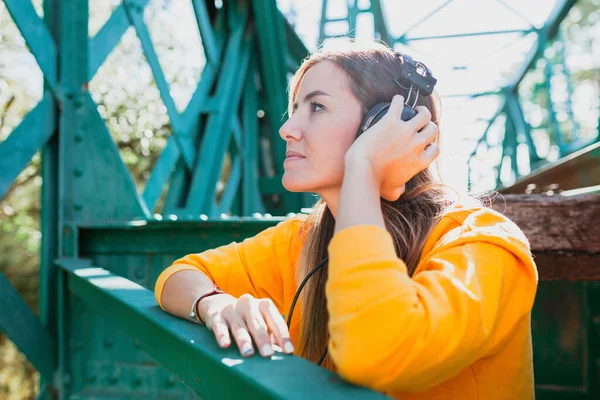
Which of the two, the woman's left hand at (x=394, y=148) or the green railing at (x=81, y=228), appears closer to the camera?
the woman's left hand at (x=394, y=148)

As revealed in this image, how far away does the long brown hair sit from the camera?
4.74 ft

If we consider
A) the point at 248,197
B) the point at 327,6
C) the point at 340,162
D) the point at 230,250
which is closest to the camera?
the point at 340,162

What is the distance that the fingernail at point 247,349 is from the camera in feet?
3.26

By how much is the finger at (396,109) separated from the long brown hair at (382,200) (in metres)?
0.17

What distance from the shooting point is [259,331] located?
42.1 inches

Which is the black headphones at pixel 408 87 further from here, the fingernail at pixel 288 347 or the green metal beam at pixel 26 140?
the green metal beam at pixel 26 140

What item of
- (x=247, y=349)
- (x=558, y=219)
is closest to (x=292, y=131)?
(x=247, y=349)

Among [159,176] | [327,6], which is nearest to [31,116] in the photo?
[159,176]

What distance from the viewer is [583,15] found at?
401 inches

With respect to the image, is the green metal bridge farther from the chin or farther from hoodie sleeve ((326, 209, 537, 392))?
the chin

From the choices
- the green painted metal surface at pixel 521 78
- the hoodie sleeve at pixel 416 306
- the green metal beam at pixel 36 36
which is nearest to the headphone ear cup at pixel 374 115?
the hoodie sleeve at pixel 416 306

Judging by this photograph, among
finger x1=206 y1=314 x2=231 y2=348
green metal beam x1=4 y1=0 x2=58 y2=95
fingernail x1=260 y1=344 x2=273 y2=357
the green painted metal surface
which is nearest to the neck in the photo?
finger x1=206 y1=314 x2=231 y2=348

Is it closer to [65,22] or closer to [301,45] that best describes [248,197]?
[301,45]

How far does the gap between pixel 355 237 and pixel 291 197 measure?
4.95 m
